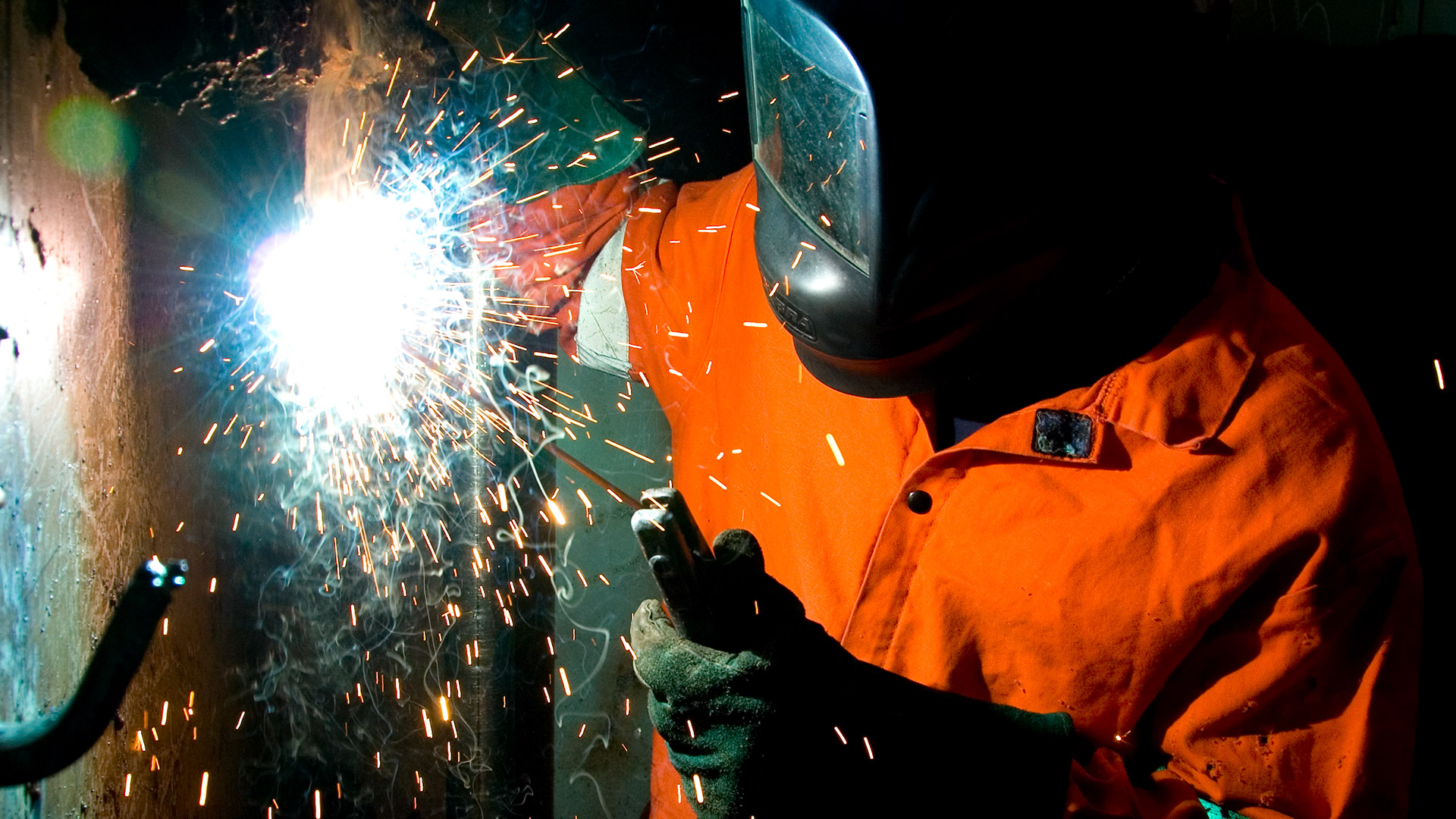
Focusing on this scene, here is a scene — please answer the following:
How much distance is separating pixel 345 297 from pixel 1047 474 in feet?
4.48

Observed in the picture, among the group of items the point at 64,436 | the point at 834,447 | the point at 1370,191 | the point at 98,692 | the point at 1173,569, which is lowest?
the point at 1173,569

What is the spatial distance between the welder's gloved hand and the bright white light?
0.84 m

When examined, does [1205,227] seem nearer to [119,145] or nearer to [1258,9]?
[1258,9]

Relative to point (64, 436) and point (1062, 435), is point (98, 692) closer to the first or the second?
point (64, 436)

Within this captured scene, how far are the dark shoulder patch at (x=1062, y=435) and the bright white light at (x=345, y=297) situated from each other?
4.17 feet

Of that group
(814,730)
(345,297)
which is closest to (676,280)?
(345,297)

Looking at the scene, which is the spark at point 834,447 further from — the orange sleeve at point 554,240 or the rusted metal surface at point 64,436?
the rusted metal surface at point 64,436

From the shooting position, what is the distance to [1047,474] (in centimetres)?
134

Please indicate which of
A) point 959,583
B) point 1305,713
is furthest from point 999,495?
point 1305,713

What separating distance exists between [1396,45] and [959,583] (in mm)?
1274

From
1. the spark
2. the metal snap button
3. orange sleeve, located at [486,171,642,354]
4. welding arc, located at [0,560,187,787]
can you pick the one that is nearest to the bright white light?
orange sleeve, located at [486,171,642,354]

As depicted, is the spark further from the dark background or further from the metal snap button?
the dark background

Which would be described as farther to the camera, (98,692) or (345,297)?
(345,297)

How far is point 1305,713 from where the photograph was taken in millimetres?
1235
